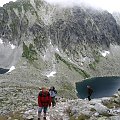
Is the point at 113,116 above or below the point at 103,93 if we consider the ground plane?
below

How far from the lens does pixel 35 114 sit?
33594 mm

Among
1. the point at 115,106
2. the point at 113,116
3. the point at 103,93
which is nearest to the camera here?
the point at 113,116

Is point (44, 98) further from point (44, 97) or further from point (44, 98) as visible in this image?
point (44, 97)

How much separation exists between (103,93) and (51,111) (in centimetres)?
16768

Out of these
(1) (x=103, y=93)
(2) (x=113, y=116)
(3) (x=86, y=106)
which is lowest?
(2) (x=113, y=116)

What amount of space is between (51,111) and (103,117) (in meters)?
8.40

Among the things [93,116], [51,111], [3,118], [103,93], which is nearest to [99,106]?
[93,116]

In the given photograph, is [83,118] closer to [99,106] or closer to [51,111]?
[99,106]

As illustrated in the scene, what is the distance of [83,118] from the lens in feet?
99.1

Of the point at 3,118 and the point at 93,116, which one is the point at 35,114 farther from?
the point at 93,116

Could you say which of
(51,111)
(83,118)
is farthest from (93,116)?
(51,111)

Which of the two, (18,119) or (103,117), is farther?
(18,119)

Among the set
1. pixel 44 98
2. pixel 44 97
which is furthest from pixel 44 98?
pixel 44 97

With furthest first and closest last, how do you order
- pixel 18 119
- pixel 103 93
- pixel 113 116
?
pixel 103 93, pixel 18 119, pixel 113 116
